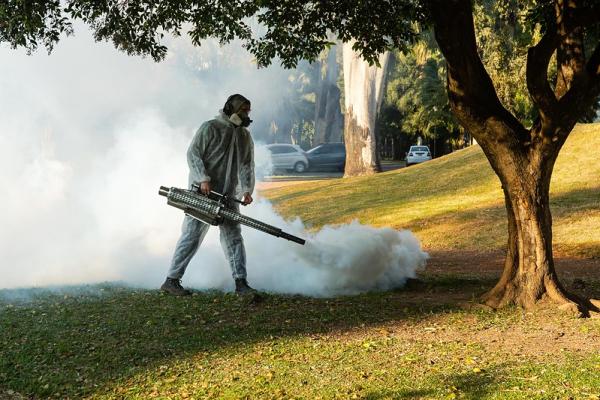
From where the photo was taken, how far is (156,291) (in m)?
9.83

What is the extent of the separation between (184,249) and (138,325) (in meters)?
1.68

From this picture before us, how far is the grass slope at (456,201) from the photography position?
1742 cm

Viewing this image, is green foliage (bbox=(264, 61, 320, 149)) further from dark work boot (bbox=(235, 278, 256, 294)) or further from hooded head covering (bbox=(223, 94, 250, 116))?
dark work boot (bbox=(235, 278, 256, 294))

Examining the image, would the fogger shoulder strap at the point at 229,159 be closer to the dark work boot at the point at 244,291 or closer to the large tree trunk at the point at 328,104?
the dark work boot at the point at 244,291

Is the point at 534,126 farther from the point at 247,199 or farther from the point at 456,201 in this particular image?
the point at 456,201

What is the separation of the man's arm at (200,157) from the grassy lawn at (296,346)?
49.0 inches

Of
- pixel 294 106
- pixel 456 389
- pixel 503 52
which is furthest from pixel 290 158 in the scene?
pixel 456 389

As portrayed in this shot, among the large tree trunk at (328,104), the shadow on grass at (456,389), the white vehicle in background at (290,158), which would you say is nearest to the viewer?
the shadow on grass at (456,389)

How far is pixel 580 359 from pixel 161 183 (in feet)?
26.2

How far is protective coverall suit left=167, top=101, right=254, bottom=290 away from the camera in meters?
9.44

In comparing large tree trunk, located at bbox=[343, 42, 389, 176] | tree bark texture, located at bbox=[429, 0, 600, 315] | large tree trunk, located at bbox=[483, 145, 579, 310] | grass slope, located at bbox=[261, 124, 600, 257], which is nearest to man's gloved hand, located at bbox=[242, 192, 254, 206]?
tree bark texture, located at bbox=[429, 0, 600, 315]

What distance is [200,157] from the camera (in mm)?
9414

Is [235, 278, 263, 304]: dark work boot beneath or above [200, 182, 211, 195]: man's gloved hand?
beneath

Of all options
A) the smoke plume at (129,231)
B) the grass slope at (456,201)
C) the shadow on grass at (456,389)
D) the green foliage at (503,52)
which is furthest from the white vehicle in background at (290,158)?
the shadow on grass at (456,389)
